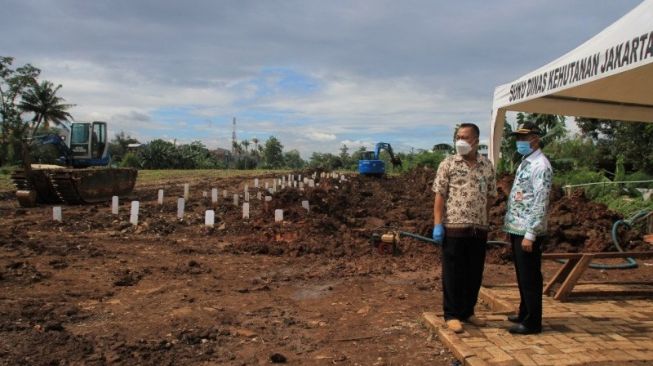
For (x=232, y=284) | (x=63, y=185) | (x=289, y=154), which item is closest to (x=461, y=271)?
(x=232, y=284)

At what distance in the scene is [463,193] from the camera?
174 inches

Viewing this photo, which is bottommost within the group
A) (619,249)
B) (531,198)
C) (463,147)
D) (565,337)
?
(565,337)

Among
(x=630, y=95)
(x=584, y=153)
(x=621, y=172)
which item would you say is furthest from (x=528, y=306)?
(x=584, y=153)

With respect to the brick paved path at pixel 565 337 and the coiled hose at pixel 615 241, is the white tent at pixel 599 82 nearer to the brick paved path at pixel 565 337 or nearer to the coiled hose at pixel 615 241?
the coiled hose at pixel 615 241

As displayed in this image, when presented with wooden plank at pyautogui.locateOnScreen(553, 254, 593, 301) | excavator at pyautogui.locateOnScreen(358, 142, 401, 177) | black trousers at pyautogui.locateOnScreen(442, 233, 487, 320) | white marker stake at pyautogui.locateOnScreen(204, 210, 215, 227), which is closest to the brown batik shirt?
black trousers at pyautogui.locateOnScreen(442, 233, 487, 320)

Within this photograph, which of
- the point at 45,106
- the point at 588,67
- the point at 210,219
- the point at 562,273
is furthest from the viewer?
the point at 45,106

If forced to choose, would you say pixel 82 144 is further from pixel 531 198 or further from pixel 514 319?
pixel 531 198

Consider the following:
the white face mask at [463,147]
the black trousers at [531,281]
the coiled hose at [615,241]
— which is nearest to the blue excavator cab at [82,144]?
the coiled hose at [615,241]

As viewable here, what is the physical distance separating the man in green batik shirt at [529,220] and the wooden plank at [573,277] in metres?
1.21

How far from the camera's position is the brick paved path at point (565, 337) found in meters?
3.81

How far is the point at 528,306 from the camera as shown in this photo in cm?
435

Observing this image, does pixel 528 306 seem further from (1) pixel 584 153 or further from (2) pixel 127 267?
(1) pixel 584 153

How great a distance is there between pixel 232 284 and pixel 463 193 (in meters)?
3.45

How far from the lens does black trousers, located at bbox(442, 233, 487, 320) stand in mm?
4430
